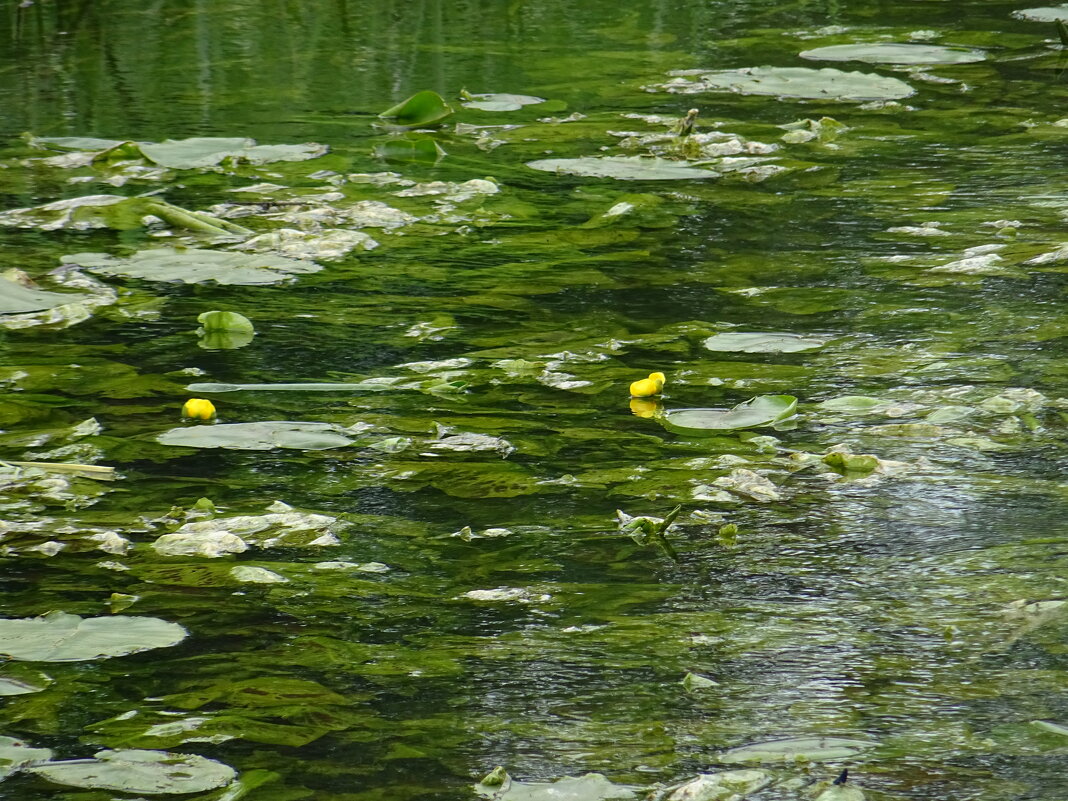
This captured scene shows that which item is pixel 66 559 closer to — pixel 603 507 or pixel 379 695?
pixel 379 695

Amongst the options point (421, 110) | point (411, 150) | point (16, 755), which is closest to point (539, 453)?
point (16, 755)

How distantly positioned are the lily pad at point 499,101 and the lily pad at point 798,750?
4.10 metres

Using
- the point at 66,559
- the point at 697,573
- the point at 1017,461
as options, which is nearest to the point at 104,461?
the point at 66,559

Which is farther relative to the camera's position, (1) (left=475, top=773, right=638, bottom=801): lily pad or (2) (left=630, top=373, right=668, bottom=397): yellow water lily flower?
(2) (left=630, top=373, right=668, bottom=397): yellow water lily flower

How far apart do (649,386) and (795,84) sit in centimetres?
311

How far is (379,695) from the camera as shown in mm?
1623

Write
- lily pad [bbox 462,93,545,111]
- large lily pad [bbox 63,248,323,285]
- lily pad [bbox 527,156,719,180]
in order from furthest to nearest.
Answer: lily pad [bbox 462,93,545,111] < lily pad [bbox 527,156,719,180] < large lily pad [bbox 63,248,323,285]

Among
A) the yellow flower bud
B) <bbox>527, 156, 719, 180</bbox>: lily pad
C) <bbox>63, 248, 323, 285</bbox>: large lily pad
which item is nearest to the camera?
the yellow flower bud

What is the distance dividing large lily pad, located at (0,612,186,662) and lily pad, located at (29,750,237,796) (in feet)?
0.78

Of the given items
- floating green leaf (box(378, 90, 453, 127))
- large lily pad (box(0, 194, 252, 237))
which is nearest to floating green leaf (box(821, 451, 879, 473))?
large lily pad (box(0, 194, 252, 237))

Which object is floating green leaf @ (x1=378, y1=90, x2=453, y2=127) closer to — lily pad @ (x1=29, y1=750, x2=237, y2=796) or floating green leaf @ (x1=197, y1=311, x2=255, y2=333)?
floating green leaf @ (x1=197, y1=311, x2=255, y2=333)

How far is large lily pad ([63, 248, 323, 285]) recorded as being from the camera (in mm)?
3391

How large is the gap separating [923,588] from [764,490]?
361mm

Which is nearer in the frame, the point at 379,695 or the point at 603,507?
the point at 379,695
